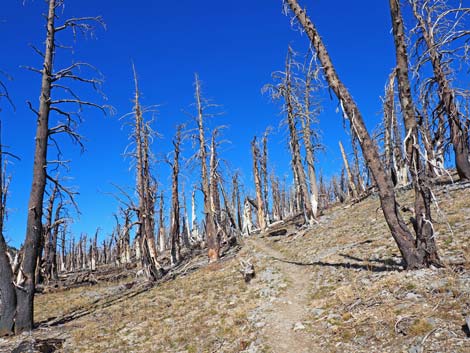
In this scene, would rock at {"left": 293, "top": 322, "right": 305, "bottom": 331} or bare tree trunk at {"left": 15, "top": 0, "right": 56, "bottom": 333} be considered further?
bare tree trunk at {"left": 15, "top": 0, "right": 56, "bottom": 333}

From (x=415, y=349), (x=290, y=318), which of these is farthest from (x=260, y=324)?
(x=415, y=349)

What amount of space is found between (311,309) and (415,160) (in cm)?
436

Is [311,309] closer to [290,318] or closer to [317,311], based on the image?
[317,311]

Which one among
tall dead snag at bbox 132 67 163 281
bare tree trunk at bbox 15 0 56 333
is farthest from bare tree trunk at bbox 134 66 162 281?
bare tree trunk at bbox 15 0 56 333

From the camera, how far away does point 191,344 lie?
25.7 ft

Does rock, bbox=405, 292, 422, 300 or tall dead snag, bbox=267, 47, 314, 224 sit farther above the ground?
tall dead snag, bbox=267, 47, 314, 224

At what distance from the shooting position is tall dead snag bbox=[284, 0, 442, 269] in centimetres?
718

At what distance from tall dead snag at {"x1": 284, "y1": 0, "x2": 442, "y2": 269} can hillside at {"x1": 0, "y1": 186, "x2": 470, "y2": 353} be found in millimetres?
489

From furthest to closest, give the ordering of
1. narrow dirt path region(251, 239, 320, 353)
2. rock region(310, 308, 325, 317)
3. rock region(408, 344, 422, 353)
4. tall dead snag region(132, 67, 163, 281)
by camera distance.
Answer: tall dead snag region(132, 67, 163, 281), rock region(310, 308, 325, 317), narrow dirt path region(251, 239, 320, 353), rock region(408, 344, 422, 353)

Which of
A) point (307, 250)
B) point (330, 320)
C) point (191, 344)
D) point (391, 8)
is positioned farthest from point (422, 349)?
point (307, 250)

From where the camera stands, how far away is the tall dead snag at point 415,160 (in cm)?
695

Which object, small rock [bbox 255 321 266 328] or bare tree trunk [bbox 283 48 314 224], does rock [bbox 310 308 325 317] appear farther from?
bare tree trunk [bbox 283 48 314 224]

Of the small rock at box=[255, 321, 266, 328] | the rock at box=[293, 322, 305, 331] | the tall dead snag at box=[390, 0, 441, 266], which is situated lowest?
the small rock at box=[255, 321, 266, 328]

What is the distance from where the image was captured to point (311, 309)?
26.0 feet
